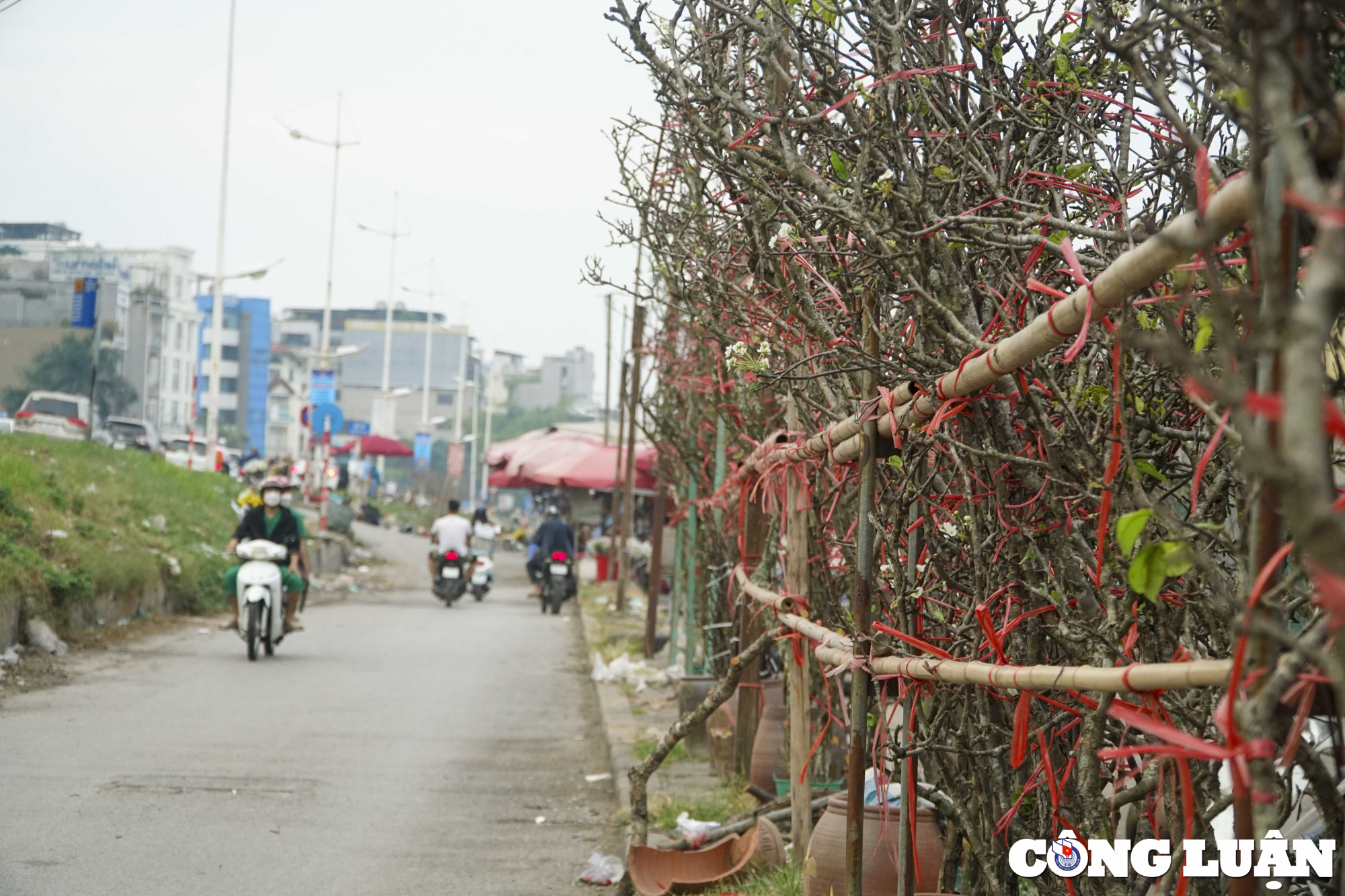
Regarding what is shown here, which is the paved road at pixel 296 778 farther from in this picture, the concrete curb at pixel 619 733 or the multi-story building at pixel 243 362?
the multi-story building at pixel 243 362

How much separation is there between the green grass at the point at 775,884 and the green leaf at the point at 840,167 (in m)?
2.38

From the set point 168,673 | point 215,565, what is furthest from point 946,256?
A: point 215,565

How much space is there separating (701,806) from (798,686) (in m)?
1.84

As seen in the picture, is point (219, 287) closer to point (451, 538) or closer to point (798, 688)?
point (451, 538)

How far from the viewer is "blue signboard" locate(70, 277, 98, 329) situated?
21.8 meters

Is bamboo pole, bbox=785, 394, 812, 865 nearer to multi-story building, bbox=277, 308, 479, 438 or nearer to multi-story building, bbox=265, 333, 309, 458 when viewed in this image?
multi-story building, bbox=265, 333, 309, 458

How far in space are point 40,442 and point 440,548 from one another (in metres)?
6.69

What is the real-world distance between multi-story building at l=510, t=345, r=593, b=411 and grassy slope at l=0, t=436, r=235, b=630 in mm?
92831

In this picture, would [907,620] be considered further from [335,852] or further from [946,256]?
[335,852]

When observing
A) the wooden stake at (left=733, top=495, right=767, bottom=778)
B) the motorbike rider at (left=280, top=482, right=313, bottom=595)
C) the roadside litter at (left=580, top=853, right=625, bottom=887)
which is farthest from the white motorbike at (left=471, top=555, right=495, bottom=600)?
the roadside litter at (left=580, top=853, right=625, bottom=887)

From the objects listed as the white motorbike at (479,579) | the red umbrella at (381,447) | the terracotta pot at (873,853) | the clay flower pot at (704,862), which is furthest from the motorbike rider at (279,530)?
the red umbrella at (381,447)

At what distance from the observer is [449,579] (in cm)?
2277

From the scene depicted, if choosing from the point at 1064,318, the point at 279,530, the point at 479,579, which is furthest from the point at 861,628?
the point at 479,579

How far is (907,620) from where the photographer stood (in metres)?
3.48
